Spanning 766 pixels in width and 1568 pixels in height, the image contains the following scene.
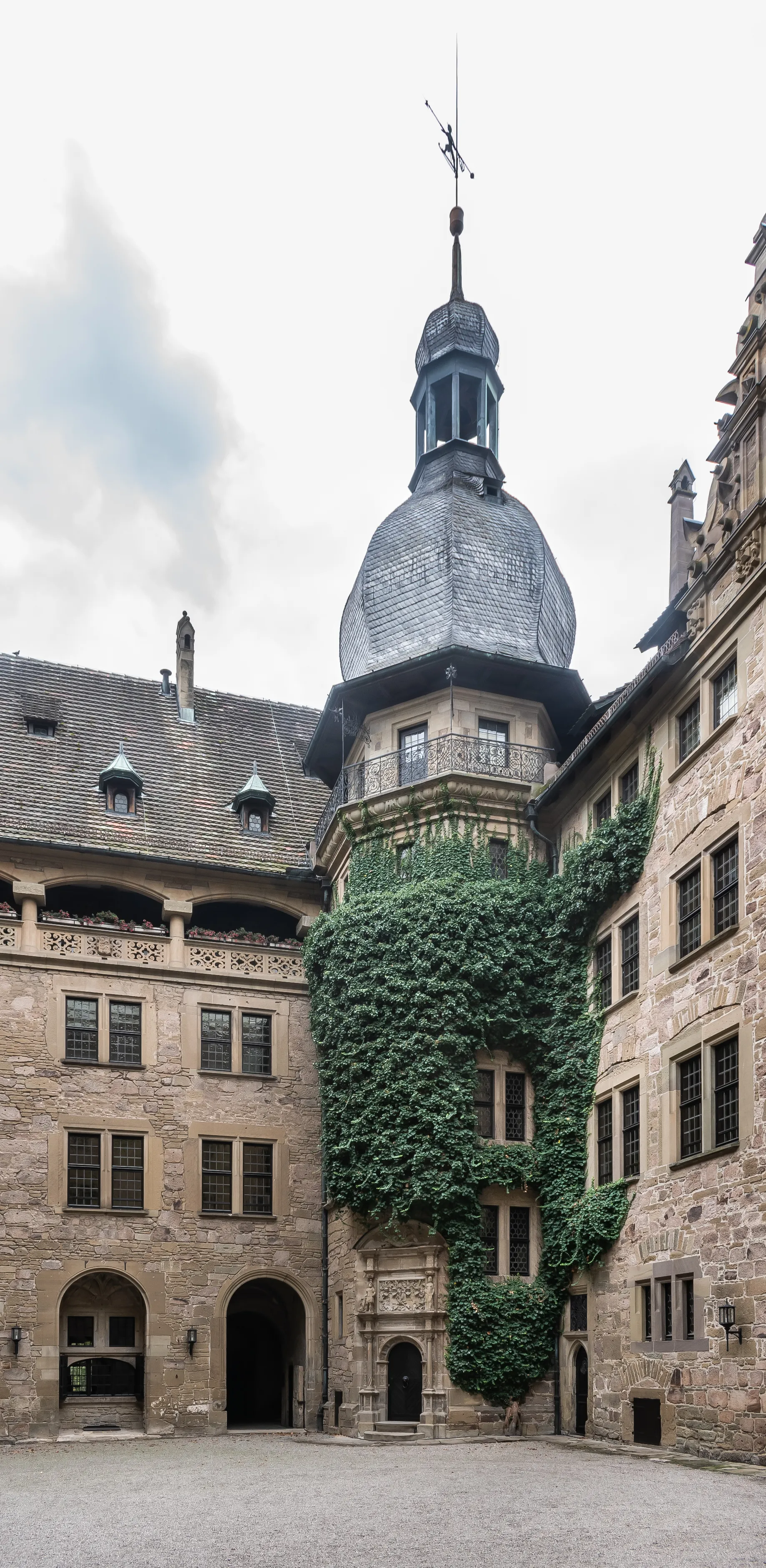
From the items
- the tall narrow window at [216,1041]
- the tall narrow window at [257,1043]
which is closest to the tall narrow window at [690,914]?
the tall narrow window at [257,1043]

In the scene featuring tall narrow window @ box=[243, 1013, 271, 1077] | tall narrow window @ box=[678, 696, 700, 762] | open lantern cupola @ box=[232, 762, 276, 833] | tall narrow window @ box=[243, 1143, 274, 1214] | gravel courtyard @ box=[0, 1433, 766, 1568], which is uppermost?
open lantern cupola @ box=[232, 762, 276, 833]

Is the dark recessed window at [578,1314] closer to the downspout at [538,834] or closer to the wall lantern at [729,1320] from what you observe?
the wall lantern at [729,1320]

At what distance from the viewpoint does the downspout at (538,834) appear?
2753cm

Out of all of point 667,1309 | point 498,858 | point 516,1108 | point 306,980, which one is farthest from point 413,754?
point 667,1309

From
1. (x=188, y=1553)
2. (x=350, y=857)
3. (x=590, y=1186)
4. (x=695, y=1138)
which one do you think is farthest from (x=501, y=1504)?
(x=350, y=857)

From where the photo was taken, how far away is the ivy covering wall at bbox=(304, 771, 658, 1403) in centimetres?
2467

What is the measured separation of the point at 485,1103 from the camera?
26.3 m

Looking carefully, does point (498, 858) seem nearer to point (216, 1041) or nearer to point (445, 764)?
point (445, 764)

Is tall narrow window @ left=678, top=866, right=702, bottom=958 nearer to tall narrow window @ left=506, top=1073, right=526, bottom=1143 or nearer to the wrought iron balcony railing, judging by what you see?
tall narrow window @ left=506, top=1073, right=526, bottom=1143

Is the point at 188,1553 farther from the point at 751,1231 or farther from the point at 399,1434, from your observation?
the point at 399,1434

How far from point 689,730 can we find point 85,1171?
1392 cm

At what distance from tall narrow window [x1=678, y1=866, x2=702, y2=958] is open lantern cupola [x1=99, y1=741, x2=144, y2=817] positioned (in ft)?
45.2

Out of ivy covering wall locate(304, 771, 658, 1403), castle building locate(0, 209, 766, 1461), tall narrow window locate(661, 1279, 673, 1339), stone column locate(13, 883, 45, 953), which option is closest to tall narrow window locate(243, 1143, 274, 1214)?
castle building locate(0, 209, 766, 1461)

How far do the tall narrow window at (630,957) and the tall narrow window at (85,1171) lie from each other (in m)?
10.7
